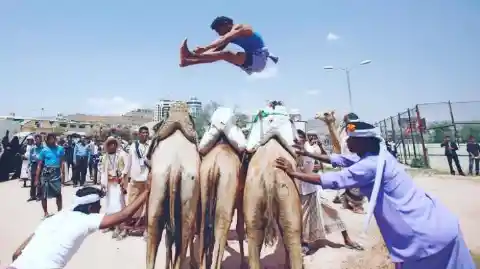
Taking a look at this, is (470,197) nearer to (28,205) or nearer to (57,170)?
(57,170)

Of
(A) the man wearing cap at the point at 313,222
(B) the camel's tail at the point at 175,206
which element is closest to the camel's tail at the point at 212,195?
(B) the camel's tail at the point at 175,206

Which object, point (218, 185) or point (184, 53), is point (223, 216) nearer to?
point (218, 185)

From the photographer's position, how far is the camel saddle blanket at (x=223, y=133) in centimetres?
428

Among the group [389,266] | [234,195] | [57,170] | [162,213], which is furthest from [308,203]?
[57,170]

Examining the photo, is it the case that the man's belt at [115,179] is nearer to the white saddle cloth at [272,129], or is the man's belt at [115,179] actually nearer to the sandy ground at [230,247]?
the sandy ground at [230,247]

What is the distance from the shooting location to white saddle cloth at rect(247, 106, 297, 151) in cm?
409

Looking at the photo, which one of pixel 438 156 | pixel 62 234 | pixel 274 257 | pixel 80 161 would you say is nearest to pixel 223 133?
pixel 62 234

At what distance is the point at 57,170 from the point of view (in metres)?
8.18

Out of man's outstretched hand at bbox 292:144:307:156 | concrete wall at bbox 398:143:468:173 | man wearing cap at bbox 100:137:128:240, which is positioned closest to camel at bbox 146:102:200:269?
man's outstretched hand at bbox 292:144:307:156

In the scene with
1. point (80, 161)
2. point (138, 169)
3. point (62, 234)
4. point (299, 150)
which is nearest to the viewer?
point (62, 234)

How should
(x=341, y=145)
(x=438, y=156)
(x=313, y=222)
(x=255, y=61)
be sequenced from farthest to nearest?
(x=438, y=156)
(x=341, y=145)
(x=313, y=222)
(x=255, y=61)

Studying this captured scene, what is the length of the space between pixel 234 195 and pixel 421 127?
48.2 ft

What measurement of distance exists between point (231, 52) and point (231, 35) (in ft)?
0.90

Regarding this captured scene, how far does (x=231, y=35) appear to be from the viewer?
431cm
